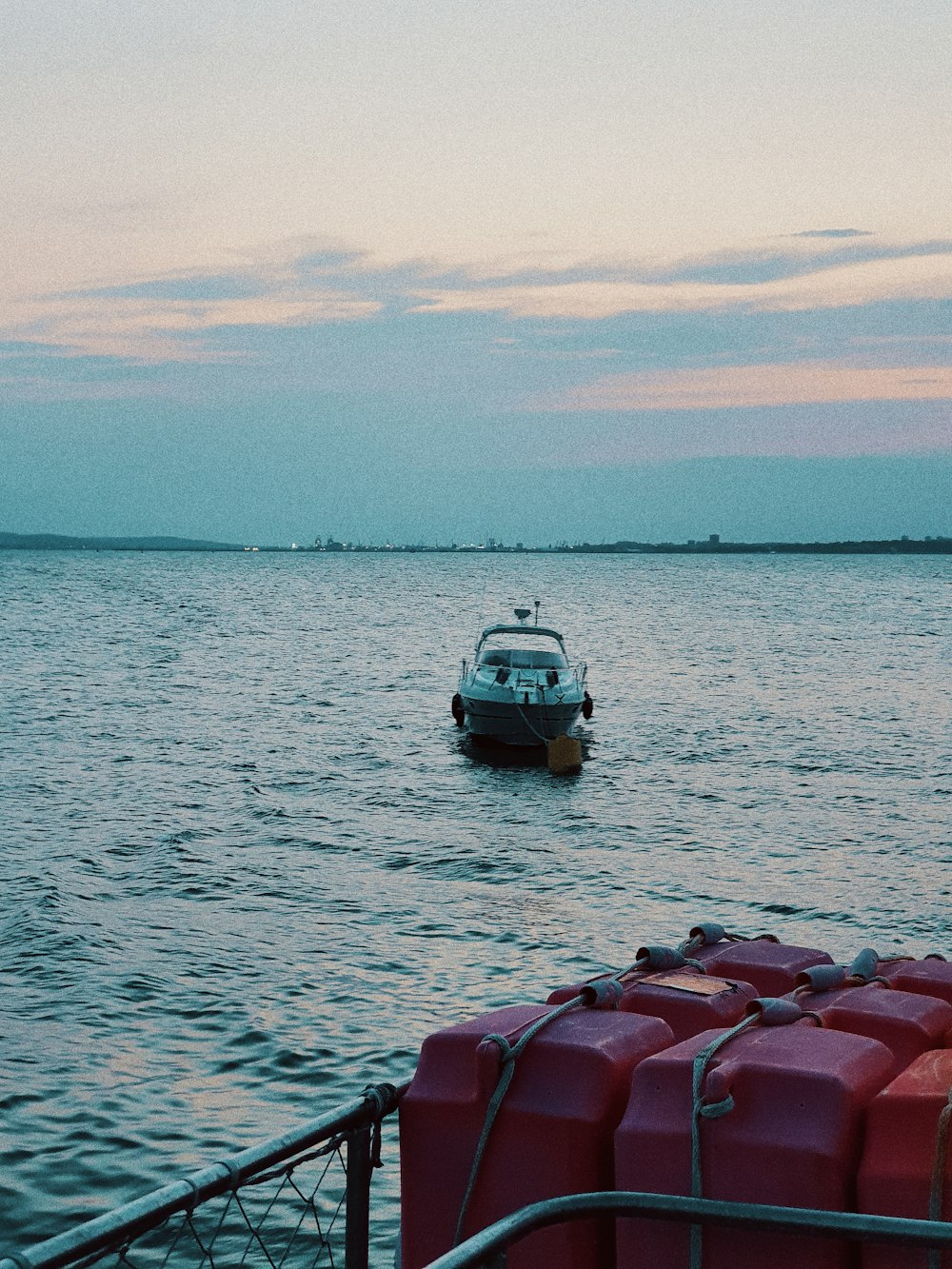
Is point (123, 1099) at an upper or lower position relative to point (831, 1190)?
lower

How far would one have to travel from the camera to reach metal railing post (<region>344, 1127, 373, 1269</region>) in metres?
4.19

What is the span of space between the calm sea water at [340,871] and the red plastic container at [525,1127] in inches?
208

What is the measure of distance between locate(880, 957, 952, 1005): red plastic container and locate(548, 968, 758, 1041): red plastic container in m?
0.79

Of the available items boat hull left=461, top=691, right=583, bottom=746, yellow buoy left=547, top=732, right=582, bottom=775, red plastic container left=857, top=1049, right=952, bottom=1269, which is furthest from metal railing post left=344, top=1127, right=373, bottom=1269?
boat hull left=461, top=691, right=583, bottom=746

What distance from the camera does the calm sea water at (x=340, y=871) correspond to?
433 inches

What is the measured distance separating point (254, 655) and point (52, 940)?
166 ft

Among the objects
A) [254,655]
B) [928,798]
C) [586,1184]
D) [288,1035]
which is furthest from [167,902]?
[254,655]

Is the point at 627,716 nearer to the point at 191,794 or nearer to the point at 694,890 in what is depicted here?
the point at 191,794

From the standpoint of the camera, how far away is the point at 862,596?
148 metres

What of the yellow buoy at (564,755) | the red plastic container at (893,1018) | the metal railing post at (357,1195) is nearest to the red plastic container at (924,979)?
the red plastic container at (893,1018)

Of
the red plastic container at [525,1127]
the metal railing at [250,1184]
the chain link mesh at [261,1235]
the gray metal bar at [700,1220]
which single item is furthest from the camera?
the chain link mesh at [261,1235]

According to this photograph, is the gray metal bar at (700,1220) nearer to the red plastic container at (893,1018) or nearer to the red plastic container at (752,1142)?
the red plastic container at (752,1142)

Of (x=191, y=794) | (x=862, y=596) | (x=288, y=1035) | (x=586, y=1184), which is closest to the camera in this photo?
(x=586, y=1184)

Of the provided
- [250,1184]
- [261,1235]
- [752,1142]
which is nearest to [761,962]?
[752,1142]
